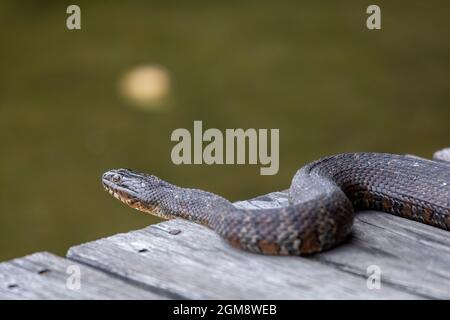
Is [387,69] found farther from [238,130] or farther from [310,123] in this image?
[238,130]

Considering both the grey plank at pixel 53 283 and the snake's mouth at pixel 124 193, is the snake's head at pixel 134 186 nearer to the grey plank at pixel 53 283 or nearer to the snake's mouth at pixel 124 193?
the snake's mouth at pixel 124 193

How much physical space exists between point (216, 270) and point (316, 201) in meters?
0.74

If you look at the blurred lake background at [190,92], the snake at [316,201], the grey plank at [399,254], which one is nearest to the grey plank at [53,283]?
the snake at [316,201]

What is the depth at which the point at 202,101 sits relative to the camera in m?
15.1

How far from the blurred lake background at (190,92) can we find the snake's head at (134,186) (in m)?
6.07

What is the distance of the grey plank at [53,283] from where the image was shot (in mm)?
4062

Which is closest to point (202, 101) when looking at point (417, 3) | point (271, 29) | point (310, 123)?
point (310, 123)

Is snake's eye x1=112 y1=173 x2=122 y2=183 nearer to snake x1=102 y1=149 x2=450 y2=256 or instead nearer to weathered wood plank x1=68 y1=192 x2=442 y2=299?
snake x1=102 y1=149 x2=450 y2=256

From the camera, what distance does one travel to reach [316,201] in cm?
479

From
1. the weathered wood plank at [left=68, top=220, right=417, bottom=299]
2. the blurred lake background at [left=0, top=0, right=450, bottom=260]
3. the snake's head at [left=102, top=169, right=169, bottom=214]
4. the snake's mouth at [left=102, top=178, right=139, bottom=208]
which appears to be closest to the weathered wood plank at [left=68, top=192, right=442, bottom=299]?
the weathered wood plank at [left=68, top=220, right=417, bottom=299]

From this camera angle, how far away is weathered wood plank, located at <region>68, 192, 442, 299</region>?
4.13 meters

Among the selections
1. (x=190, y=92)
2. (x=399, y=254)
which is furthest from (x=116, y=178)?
(x=190, y=92)

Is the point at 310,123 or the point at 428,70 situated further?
the point at 428,70

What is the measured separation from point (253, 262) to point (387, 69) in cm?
1199
